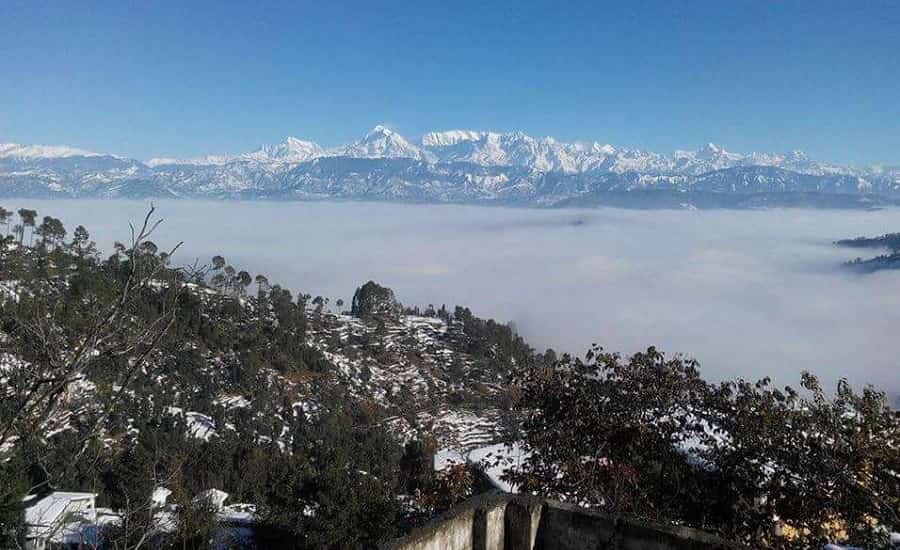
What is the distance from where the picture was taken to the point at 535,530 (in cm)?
533

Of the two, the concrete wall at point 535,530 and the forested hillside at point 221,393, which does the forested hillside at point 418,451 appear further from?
the concrete wall at point 535,530

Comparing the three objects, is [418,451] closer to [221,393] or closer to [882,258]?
[221,393]

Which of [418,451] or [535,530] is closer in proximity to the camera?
[535,530]

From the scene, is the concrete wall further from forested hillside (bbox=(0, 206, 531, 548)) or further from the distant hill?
the distant hill

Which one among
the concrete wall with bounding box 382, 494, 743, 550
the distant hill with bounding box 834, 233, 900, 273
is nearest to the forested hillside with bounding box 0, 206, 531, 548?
the concrete wall with bounding box 382, 494, 743, 550

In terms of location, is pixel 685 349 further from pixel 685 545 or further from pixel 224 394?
pixel 685 545

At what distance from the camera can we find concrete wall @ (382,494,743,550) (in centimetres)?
491

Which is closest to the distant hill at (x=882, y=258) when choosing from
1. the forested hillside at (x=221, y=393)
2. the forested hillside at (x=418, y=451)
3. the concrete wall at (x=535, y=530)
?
the forested hillside at (x=221, y=393)

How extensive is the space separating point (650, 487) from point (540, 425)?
1.96m

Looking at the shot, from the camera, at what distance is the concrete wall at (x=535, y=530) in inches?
193

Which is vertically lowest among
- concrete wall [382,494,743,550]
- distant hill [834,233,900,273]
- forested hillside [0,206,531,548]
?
distant hill [834,233,900,273]

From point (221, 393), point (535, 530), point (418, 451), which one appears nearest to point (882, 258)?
point (418, 451)

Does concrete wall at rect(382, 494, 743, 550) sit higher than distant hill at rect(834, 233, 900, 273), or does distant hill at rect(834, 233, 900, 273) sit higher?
concrete wall at rect(382, 494, 743, 550)

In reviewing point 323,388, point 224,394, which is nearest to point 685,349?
point 323,388
